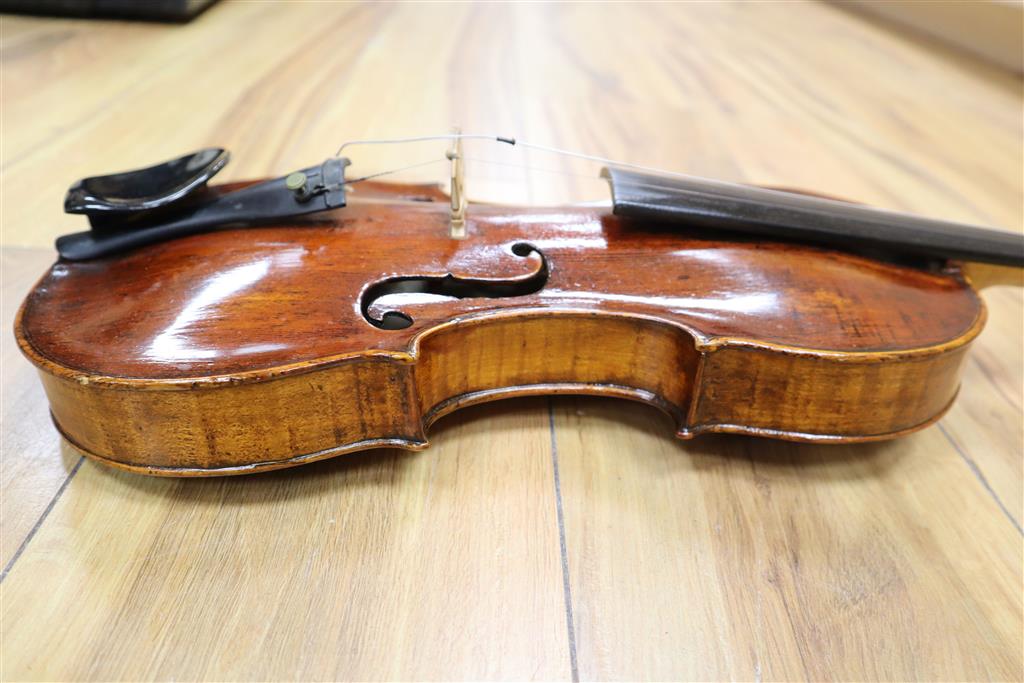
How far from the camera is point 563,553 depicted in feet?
2.73

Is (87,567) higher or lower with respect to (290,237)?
lower

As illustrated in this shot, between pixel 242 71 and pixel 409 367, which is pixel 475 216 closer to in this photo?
pixel 409 367

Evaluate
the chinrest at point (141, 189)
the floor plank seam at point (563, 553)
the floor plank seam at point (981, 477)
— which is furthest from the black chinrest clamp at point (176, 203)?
the floor plank seam at point (981, 477)

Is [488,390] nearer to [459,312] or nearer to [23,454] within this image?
[459,312]

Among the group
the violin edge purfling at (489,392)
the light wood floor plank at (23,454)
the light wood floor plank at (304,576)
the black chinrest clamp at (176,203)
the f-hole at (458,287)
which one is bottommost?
the light wood floor plank at (304,576)

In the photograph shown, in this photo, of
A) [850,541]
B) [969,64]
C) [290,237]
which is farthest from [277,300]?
[969,64]

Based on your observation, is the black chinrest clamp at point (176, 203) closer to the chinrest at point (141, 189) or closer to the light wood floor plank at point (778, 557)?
the chinrest at point (141, 189)

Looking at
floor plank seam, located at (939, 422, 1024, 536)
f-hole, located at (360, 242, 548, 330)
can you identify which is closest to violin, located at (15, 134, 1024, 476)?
f-hole, located at (360, 242, 548, 330)

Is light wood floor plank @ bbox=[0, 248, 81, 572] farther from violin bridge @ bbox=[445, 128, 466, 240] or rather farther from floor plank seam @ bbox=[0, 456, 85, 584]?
violin bridge @ bbox=[445, 128, 466, 240]

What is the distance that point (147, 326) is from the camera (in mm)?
782

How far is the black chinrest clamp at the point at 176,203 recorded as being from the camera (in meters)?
0.88

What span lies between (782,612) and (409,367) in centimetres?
47

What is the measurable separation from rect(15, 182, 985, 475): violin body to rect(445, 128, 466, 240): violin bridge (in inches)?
0.6

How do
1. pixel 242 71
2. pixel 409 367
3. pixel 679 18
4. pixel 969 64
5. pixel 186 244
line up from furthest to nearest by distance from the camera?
pixel 679 18
pixel 969 64
pixel 242 71
pixel 186 244
pixel 409 367
